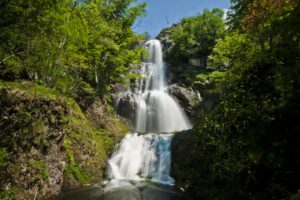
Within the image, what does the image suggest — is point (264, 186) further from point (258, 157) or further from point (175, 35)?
point (175, 35)

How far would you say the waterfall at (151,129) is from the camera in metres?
15.5

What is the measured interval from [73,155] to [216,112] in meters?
6.70

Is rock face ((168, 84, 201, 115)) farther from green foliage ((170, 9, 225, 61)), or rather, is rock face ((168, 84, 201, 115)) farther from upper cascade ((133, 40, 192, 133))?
green foliage ((170, 9, 225, 61))

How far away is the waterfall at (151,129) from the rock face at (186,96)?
51 cm

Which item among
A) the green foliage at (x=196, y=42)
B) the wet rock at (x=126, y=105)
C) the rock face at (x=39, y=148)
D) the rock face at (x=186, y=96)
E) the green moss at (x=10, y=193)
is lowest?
the green moss at (x=10, y=193)

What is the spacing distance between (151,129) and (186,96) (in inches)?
187

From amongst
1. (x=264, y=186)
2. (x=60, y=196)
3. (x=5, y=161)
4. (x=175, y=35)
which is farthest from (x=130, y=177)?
(x=175, y=35)

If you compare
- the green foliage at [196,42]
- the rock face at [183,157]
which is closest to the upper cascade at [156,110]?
the green foliage at [196,42]

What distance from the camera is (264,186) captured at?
7590mm

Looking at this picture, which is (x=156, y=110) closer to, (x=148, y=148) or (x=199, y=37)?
(x=148, y=148)

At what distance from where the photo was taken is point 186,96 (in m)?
26.3

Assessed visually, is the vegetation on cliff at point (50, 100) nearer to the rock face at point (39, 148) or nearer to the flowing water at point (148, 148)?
the rock face at point (39, 148)

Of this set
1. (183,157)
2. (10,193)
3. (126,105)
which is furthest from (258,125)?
(126,105)

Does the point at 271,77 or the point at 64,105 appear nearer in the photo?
the point at 271,77
